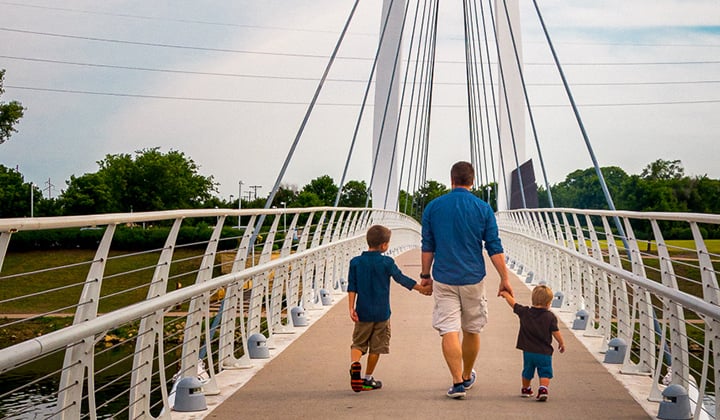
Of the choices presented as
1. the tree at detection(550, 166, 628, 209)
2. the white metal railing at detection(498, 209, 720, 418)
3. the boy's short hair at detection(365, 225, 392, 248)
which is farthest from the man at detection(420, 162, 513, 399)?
the tree at detection(550, 166, 628, 209)

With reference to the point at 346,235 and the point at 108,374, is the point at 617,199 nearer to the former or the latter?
the point at 108,374

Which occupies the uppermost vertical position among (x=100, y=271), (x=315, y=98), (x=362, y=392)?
(x=315, y=98)

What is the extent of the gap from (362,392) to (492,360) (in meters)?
1.91

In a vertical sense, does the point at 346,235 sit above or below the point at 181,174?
below

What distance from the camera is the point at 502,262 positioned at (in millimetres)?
6449

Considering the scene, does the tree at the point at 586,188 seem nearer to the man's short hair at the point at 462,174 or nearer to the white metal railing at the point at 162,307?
the white metal railing at the point at 162,307

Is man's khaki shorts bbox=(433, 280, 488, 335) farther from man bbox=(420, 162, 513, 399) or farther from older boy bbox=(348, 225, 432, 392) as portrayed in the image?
older boy bbox=(348, 225, 432, 392)

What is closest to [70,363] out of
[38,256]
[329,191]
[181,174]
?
[38,256]

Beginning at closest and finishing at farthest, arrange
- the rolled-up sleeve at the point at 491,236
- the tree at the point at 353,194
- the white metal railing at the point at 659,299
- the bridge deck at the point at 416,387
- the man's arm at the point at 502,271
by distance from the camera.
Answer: the white metal railing at the point at 659,299 < the bridge deck at the point at 416,387 < the man's arm at the point at 502,271 < the rolled-up sleeve at the point at 491,236 < the tree at the point at 353,194

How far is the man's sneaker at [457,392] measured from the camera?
6.48m

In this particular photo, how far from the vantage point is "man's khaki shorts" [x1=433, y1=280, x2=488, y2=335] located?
21.2ft

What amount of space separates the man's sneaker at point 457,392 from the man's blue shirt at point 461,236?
672mm

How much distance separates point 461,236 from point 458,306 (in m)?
0.46

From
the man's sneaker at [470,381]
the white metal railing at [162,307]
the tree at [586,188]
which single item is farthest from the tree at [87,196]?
the man's sneaker at [470,381]
